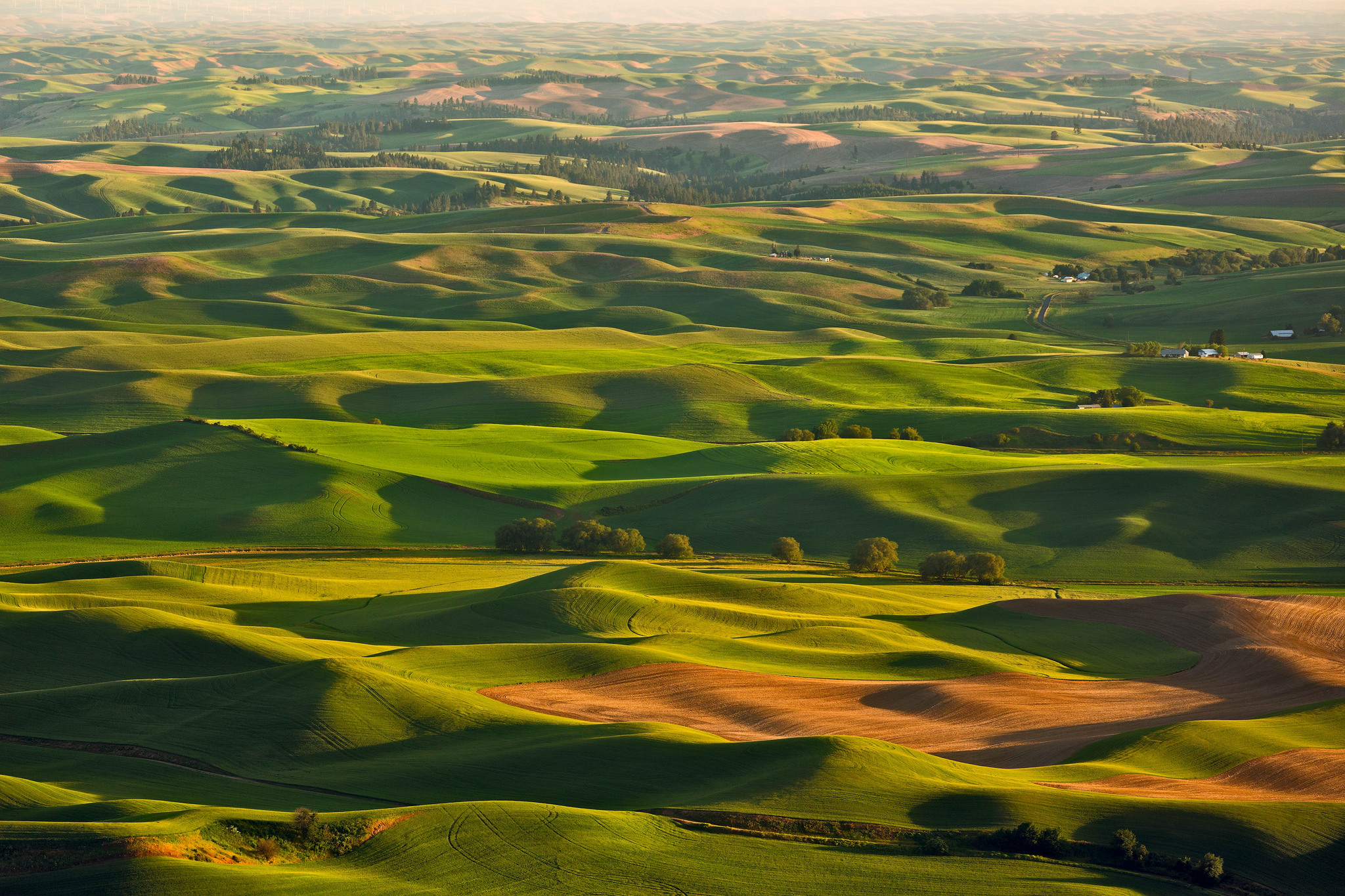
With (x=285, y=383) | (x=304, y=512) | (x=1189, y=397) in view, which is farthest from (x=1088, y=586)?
(x=285, y=383)

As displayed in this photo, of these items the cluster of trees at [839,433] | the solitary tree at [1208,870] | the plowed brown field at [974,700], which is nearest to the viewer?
the solitary tree at [1208,870]

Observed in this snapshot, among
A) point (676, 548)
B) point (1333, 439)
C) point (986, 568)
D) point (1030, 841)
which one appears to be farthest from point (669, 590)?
point (1333, 439)

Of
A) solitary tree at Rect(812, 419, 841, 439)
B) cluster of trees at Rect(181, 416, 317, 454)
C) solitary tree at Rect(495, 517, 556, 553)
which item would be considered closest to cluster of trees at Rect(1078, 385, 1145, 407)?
solitary tree at Rect(812, 419, 841, 439)

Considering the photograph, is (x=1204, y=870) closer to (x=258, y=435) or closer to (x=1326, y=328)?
(x=258, y=435)

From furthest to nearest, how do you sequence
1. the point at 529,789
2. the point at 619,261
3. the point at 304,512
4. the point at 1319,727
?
the point at 619,261 < the point at 304,512 < the point at 1319,727 < the point at 529,789

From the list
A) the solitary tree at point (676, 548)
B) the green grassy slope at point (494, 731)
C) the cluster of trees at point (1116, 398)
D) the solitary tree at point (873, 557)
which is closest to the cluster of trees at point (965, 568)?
the solitary tree at point (873, 557)

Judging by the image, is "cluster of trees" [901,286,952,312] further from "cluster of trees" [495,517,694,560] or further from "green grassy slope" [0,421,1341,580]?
"cluster of trees" [495,517,694,560]

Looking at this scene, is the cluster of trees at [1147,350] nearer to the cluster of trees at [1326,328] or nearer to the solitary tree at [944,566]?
the cluster of trees at [1326,328]

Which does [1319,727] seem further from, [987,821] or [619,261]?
[619,261]
